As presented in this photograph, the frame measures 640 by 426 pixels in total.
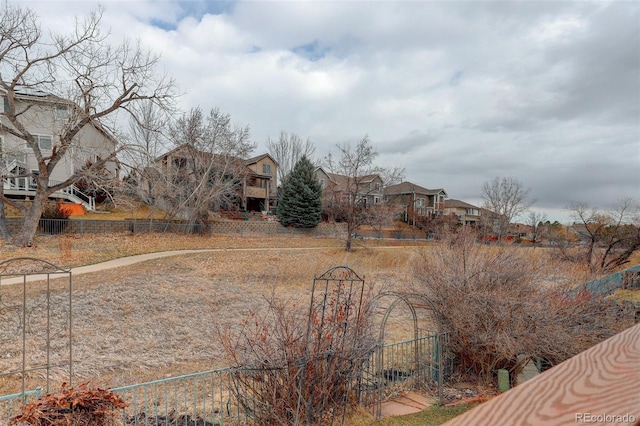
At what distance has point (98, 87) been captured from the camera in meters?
17.6

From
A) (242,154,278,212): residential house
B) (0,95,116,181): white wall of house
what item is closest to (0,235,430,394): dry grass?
(0,95,116,181): white wall of house

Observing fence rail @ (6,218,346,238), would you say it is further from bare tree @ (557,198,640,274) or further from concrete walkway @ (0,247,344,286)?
bare tree @ (557,198,640,274)

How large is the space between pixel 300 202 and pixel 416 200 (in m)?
25.8

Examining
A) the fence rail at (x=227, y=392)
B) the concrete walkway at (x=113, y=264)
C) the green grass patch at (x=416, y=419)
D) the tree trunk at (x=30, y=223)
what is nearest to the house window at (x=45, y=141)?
the tree trunk at (x=30, y=223)

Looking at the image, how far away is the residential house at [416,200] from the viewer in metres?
50.4

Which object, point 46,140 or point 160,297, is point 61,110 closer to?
point 46,140

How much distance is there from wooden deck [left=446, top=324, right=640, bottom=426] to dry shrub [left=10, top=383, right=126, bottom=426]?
108 inches

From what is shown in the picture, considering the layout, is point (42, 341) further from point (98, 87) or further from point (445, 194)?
point (445, 194)

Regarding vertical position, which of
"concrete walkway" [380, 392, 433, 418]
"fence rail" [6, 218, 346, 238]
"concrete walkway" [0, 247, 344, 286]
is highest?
"fence rail" [6, 218, 346, 238]

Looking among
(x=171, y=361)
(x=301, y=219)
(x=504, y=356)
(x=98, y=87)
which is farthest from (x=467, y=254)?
(x=301, y=219)

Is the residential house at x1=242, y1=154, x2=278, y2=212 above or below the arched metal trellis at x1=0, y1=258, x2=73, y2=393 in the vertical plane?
above

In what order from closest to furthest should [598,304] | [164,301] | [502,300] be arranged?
[502,300] → [598,304] → [164,301]

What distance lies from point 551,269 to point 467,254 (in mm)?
1607

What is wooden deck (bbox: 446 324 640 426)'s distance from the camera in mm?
736
